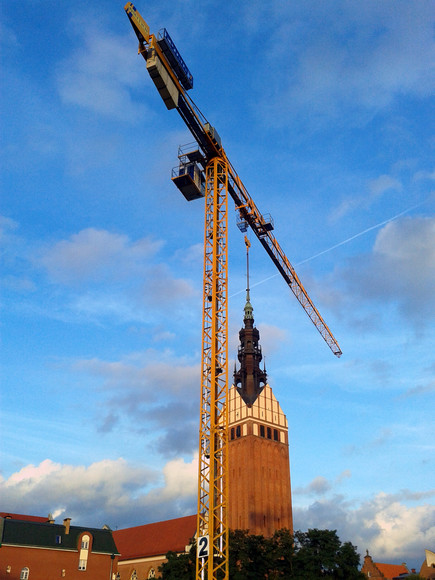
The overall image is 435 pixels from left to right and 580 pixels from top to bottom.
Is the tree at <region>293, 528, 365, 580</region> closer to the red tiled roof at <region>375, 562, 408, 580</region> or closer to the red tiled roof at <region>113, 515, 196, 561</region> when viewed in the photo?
the red tiled roof at <region>113, 515, 196, 561</region>

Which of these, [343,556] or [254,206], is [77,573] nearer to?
[343,556]

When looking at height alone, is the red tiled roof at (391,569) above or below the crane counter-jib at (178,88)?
below

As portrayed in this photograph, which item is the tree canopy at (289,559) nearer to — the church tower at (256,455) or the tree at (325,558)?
the tree at (325,558)

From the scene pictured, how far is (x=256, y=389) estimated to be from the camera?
98.5 m

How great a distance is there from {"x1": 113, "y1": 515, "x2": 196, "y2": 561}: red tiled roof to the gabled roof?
69.1ft

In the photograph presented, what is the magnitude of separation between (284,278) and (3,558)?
4416cm

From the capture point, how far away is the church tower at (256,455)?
88.6 meters

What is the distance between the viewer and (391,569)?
118562 millimetres

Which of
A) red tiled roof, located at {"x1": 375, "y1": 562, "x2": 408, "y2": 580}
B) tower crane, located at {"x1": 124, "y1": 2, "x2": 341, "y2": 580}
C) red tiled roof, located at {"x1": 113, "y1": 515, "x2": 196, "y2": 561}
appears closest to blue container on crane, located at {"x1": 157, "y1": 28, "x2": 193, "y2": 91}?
tower crane, located at {"x1": 124, "y1": 2, "x2": 341, "y2": 580}

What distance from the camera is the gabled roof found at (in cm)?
6162

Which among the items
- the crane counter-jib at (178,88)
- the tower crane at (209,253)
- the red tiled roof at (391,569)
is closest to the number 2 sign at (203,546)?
the tower crane at (209,253)

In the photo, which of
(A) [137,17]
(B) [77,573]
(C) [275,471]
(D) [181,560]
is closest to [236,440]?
(C) [275,471]

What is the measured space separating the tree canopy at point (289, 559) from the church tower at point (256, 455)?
31.2m

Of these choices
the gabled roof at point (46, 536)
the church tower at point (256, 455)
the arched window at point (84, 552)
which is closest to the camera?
the gabled roof at point (46, 536)
